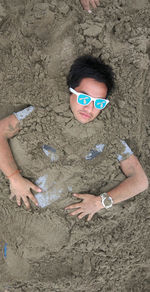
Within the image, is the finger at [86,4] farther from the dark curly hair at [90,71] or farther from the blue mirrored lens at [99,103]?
the blue mirrored lens at [99,103]

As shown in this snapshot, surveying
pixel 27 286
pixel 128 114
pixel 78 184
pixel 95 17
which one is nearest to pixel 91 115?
pixel 128 114

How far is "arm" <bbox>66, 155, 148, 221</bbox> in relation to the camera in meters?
2.13

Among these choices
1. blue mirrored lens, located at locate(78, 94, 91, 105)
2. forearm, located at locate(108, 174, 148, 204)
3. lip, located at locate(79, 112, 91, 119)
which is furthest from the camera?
forearm, located at locate(108, 174, 148, 204)

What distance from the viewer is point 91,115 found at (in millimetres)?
1913

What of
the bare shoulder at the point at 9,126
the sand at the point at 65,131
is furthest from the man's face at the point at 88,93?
the bare shoulder at the point at 9,126

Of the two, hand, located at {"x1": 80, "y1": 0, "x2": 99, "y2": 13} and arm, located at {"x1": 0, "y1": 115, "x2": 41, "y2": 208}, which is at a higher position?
hand, located at {"x1": 80, "y1": 0, "x2": 99, "y2": 13}

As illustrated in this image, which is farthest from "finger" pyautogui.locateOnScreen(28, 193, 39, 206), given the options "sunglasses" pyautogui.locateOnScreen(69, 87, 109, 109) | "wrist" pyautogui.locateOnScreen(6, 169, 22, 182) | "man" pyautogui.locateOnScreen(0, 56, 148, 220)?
"sunglasses" pyautogui.locateOnScreen(69, 87, 109, 109)

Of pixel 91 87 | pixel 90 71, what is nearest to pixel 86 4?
pixel 90 71

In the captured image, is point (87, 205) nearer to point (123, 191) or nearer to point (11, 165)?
point (123, 191)

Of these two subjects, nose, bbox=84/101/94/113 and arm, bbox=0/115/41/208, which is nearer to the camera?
nose, bbox=84/101/94/113

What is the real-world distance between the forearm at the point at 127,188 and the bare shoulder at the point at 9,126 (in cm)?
100

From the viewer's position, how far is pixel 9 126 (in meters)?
2.04

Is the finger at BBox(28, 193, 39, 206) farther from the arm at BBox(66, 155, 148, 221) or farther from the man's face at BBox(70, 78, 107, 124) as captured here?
the man's face at BBox(70, 78, 107, 124)

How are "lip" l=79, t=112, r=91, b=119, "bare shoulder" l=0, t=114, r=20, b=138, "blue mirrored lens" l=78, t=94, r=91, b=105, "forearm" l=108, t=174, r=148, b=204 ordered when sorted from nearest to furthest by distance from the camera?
"blue mirrored lens" l=78, t=94, r=91, b=105 → "lip" l=79, t=112, r=91, b=119 → "bare shoulder" l=0, t=114, r=20, b=138 → "forearm" l=108, t=174, r=148, b=204
